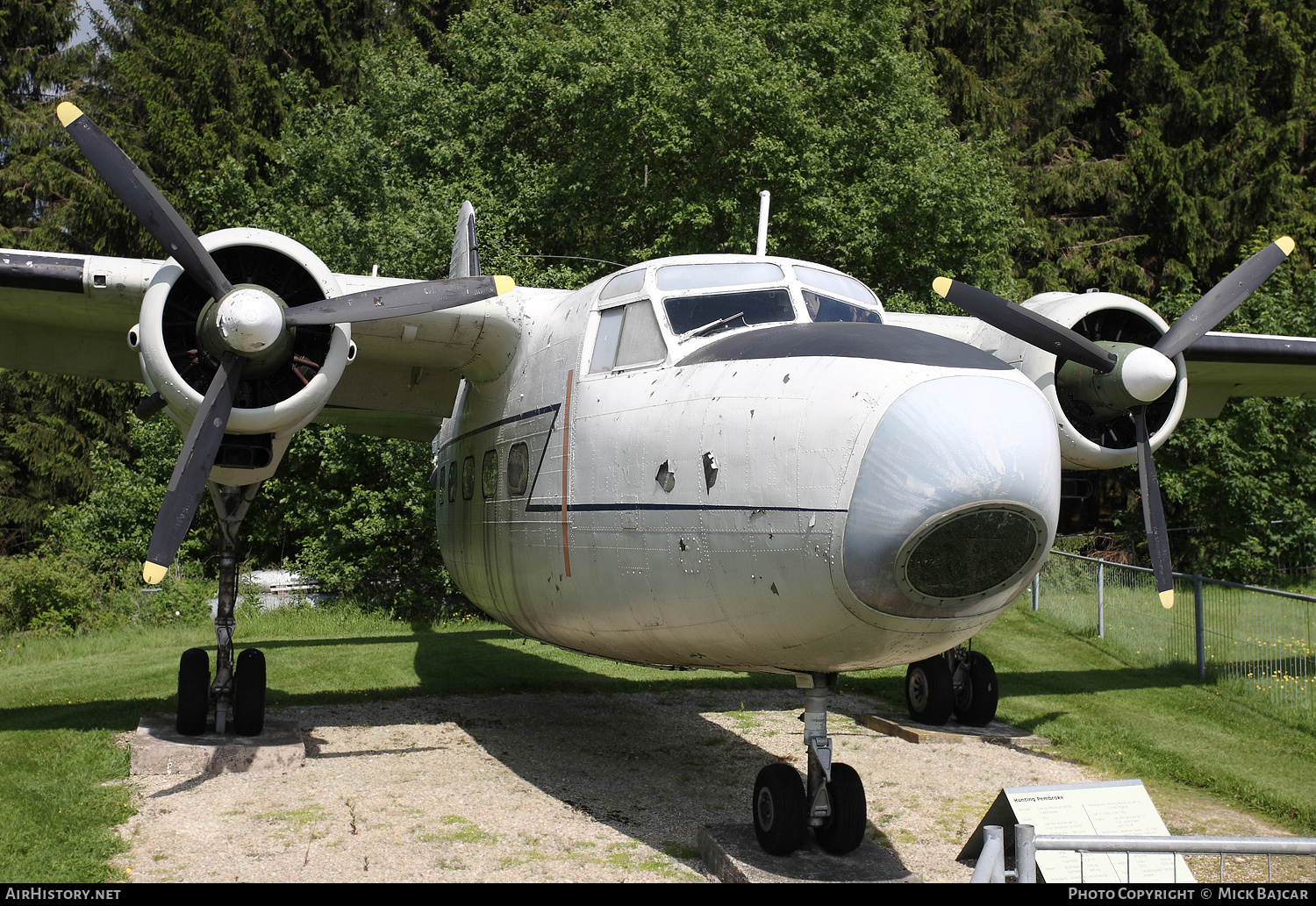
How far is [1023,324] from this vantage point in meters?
8.84

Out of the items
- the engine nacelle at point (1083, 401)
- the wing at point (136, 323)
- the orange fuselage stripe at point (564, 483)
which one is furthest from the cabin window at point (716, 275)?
the engine nacelle at point (1083, 401)

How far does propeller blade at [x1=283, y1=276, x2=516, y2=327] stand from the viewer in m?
8.15

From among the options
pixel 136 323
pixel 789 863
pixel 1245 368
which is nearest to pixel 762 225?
pixel 789 863

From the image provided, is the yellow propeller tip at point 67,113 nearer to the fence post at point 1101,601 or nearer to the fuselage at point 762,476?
the fuselage at point 762,476

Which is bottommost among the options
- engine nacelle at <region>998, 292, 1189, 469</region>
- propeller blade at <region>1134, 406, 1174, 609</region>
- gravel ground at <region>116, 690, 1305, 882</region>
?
gravel ground at <region>116, 690, 1305, 882</region>

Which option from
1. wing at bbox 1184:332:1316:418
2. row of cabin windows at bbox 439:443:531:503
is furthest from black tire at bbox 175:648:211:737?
wing at bbox 1184:332:1316:418

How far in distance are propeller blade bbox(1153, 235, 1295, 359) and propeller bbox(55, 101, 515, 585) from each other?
630 cm

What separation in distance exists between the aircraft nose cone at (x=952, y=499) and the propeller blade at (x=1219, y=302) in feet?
17.9

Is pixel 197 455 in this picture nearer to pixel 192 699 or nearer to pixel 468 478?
pixel 468 478

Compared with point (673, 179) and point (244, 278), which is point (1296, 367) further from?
point (673, 179)

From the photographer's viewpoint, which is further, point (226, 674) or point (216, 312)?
point (226, 674)

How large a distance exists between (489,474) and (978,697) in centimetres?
580

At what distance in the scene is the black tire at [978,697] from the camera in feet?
36.2

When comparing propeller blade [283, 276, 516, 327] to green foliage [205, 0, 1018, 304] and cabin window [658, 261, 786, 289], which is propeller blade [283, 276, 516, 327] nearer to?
cabin window [658, 261, 786, 289]
